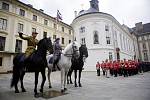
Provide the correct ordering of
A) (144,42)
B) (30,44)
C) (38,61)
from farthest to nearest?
(144,42) < (30,44) < (38,61)

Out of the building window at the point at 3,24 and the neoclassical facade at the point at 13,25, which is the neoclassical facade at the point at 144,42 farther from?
the building window at the point at 3,24

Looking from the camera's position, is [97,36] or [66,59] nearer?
[66,59]

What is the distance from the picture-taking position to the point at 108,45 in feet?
103

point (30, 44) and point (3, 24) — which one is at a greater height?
point (3, 24)

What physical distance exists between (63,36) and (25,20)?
13.0 metres

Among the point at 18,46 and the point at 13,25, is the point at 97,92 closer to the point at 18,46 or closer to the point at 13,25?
the point at 18,46

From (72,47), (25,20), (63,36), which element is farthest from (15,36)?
(72,47)

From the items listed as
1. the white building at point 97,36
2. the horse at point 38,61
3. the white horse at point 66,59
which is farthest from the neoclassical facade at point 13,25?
the horse at point 38,61

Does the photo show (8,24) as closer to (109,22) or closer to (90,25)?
(90,25)

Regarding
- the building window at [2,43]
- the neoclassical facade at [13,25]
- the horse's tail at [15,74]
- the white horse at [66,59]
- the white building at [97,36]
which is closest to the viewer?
the horse's tail at [15,74]

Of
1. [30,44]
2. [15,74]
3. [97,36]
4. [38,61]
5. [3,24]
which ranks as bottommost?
[15,74]

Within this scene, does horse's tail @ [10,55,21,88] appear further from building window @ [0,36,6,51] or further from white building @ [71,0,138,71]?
white building @ [71,0,138,71]

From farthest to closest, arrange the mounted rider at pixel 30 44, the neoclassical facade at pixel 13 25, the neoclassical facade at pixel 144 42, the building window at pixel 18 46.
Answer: the neoclassical facade at pixel 144 42 → the building window at pixel 18 46 → the neoclassical facade at pixel 13 25 → the mounted rider at pixel 30 44

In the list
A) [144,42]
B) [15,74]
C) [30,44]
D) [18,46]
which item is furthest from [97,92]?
[144,42]
